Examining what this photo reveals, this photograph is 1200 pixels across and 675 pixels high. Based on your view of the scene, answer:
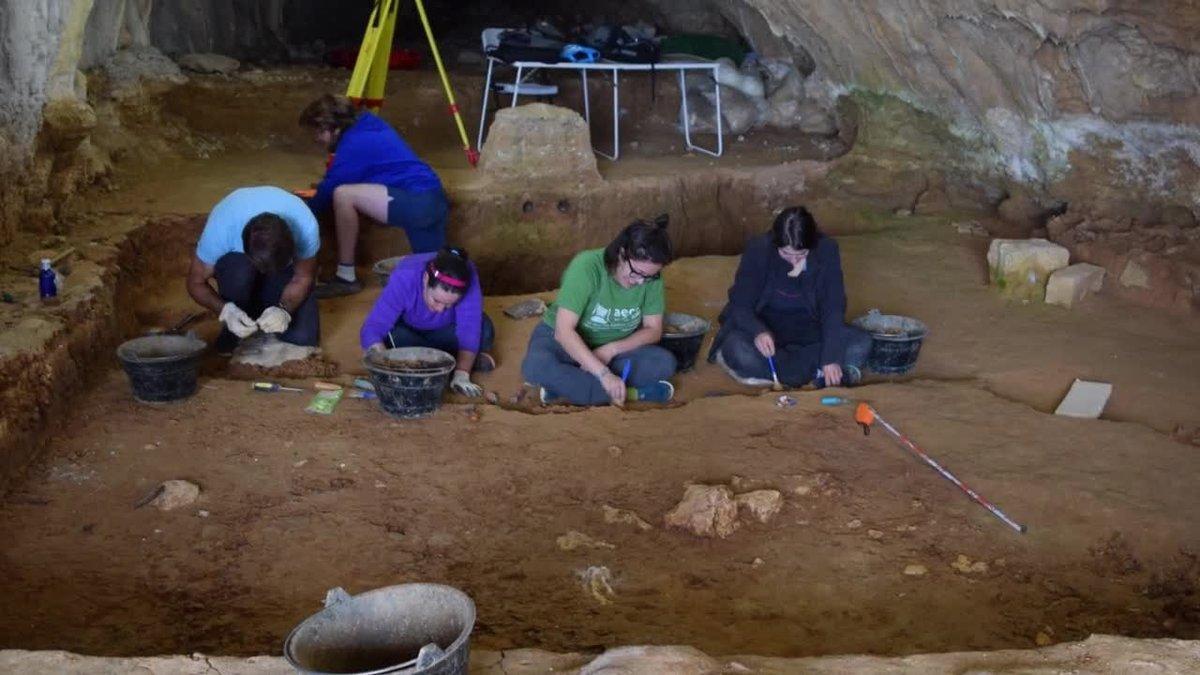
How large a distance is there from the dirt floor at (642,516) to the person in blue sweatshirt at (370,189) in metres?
1.10

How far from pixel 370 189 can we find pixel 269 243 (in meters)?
1.65

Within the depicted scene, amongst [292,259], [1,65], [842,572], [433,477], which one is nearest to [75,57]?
[1,65]

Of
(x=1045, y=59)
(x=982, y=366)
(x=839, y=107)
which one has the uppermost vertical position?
(x=1045, y=59)

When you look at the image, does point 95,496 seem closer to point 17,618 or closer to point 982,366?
point 17,618

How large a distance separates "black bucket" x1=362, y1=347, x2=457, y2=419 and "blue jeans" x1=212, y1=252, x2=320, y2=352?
2.79 ft

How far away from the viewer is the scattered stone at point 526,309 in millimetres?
6312

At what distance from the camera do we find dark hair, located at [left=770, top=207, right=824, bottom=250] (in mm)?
5129

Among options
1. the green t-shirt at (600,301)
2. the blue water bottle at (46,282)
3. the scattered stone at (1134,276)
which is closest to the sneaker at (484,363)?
the green t-shirt at (600,301)

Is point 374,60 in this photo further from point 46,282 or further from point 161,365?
point 161,365

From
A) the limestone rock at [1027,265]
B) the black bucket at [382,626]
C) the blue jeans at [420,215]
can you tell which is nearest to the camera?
the black bucket at [382,626]

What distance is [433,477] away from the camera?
452cm

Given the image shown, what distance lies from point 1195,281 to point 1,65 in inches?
248

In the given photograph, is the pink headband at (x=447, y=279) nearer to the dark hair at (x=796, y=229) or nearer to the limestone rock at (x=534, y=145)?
the dark hair at (x=796, y=229)

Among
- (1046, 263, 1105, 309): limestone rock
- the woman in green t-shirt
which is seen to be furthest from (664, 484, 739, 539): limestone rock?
(1046, 263, 1105, 309): limestone rock
